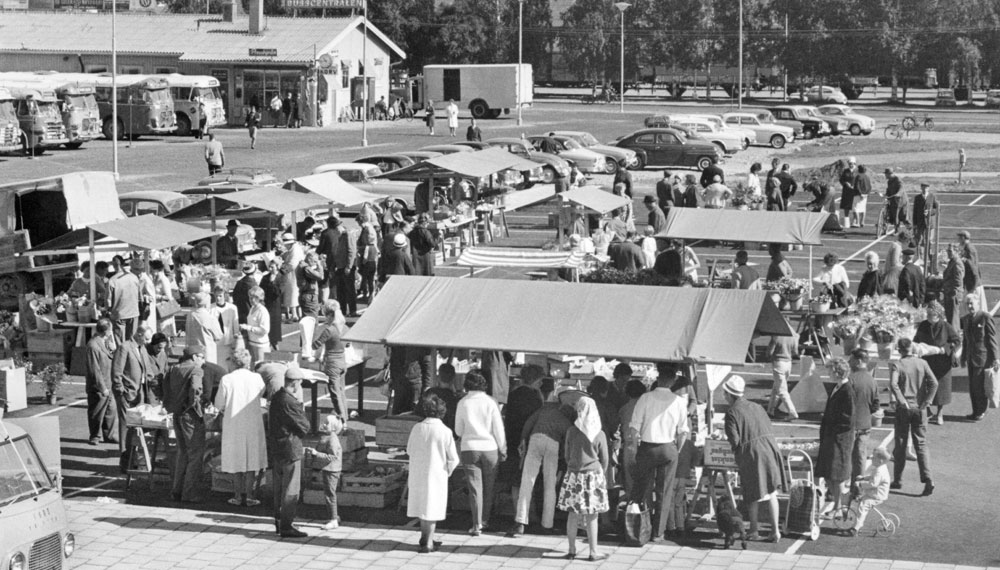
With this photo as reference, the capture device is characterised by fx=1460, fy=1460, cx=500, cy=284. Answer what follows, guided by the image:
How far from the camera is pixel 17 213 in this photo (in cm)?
2645

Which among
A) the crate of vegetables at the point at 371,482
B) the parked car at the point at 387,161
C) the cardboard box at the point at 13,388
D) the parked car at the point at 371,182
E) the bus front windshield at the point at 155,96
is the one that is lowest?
the crate of vegetables at the point at 371,482

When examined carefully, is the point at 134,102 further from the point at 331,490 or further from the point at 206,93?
the point at 331,490

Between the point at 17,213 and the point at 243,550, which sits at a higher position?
the point at 17,213

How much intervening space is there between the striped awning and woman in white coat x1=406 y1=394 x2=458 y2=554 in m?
10.7

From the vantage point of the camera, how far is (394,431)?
15695mm

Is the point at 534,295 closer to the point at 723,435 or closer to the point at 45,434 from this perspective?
the point at 723,435

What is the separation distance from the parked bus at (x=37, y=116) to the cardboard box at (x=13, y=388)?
34.6 m

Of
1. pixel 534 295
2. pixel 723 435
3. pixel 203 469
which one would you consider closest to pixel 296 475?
pixel 203 469

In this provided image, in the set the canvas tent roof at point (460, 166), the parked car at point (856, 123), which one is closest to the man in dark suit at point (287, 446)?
the canvas tent roof at point (460, 166)

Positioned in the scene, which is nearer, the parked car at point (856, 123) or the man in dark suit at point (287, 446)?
the man in dark suit at point (287, 446)

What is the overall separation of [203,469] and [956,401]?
32.3 ft

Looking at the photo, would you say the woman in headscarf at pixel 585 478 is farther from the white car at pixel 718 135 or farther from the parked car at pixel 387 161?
the white car at pixel 718 135

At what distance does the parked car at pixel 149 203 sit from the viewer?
30672 mm

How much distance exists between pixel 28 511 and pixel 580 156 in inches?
1431
